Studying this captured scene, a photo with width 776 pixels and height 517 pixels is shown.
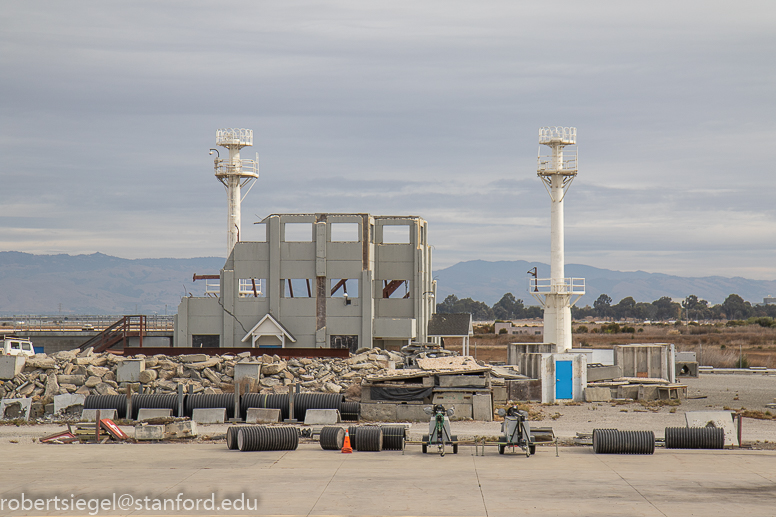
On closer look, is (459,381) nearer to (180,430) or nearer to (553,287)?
(180,430)

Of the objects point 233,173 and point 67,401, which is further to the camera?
point 233,173

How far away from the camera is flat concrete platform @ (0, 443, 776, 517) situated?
13.8m

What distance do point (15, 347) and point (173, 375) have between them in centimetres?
1583

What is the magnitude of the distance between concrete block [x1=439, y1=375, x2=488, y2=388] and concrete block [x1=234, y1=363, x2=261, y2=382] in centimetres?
732

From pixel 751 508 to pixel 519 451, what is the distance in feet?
23.5

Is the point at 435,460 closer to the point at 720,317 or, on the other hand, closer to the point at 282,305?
the point at 282,305

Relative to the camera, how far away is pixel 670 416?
28.0 m

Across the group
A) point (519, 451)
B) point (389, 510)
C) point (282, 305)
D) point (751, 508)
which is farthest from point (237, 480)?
point (282, 305)

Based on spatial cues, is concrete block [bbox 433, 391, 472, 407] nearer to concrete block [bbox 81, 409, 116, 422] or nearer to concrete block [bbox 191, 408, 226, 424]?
concrete block [bbox 191, 408, 226, 424]

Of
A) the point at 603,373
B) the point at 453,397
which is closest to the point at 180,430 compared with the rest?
the point at 453,397

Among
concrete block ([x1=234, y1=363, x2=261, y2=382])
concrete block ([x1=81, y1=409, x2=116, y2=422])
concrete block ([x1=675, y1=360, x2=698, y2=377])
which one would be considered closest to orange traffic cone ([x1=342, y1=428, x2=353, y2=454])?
concrete block ([x1=81, y1=409, x2=116, y2=422])

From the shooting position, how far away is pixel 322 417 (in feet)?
84.7

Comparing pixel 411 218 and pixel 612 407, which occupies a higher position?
pixel 411 218

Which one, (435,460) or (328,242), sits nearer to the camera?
(435,460)
